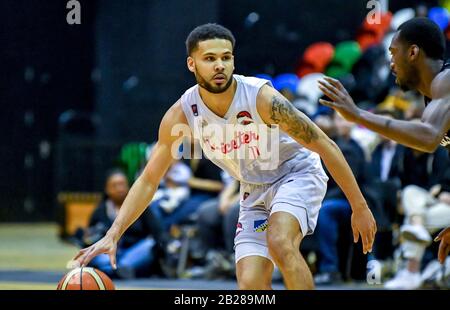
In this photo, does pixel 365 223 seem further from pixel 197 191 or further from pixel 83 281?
pixel 197 191

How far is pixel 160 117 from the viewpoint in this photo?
1523 cm

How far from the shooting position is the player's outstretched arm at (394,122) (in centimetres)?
494

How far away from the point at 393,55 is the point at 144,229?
540cm

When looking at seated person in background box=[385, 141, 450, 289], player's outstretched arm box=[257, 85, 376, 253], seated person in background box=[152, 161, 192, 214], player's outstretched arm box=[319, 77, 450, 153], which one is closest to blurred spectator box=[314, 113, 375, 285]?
seated person in background box=[385, 141, 450, 289]

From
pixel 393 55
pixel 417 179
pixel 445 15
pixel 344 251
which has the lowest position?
pixel 344 251

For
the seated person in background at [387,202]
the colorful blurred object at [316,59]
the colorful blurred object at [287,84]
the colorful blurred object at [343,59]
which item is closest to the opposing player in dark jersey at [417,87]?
the seated person in background at [387,202]

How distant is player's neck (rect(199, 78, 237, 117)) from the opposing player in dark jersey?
0.88 meters

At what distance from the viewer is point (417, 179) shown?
31.4ft

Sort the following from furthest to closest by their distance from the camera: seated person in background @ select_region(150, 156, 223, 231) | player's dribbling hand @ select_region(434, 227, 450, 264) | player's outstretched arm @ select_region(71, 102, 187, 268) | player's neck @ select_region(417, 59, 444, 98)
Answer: seated person in background @ select_region(150, 156, 223, 231), player's outstretched arm @ select_region(71, 102, 187, 268), player's dribbling hand @ select_region(434, 227, 450, 264), player's neck @ select_region(417, 59, 444, 98)

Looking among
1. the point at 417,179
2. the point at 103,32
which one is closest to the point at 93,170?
the point at 103,32

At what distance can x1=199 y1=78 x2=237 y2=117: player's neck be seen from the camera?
6.02 m

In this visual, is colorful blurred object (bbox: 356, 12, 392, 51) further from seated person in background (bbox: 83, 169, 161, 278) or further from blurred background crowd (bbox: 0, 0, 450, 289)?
seated person in background (bbox: 83, 169, 161, 278)

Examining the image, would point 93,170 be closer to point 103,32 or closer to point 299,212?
point 103,32

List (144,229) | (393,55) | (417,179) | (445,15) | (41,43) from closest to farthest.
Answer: (393,55) → (417,179) → (144,229) → (445,15) → (41,43)
